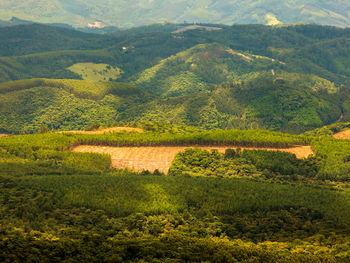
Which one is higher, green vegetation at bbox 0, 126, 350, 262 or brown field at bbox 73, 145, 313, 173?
green vegetation at bbox 0, 126, 350, 262

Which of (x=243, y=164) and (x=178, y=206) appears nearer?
(x=178, y=206)

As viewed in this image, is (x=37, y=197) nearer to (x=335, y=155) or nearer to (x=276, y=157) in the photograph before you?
(x=276, y=157)

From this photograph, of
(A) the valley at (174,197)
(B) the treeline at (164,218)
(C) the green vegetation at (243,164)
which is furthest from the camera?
(C) the green vegetation at (243,164)

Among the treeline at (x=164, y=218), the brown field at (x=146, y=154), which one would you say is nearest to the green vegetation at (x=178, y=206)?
A: the treeline at (x=164, y=218)

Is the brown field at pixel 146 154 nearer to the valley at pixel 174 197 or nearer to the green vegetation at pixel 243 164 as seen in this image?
the valley at pixel 174 197

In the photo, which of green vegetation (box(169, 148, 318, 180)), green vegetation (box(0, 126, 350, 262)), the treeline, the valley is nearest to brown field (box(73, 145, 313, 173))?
the valley

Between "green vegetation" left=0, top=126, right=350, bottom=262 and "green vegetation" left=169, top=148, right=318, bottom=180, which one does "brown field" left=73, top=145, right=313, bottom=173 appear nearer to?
"green vegetation" left=0, top=126, right=350, bottom=262

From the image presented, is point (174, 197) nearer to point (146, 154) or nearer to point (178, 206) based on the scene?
point (178, 206)

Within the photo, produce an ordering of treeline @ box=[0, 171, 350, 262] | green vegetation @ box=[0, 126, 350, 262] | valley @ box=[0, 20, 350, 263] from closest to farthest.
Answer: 1. treeline @ box=[0, 171, 350, 262]
2. green vegetation @ box=[0, 126, 350, 262]
3. valley @ box=[0, 20, 350, 263]

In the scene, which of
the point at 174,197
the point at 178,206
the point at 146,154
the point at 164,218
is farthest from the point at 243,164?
the point at 164,218
